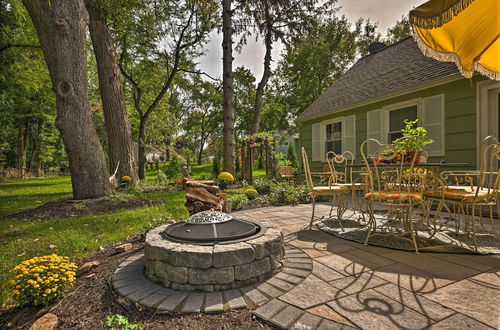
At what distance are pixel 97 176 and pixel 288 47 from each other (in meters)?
9.05

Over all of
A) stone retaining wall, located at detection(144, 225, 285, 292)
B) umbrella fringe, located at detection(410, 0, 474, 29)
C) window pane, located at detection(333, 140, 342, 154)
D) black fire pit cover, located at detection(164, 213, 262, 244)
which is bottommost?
stone retaining wall, located at detection(144, 225, 285, 292)

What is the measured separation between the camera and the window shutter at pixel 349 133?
7.35 meters

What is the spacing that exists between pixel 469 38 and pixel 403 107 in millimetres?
3406

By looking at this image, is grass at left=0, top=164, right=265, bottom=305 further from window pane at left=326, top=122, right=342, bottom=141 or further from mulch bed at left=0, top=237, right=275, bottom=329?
window pane at left=326, top=122, right=342, bottom=141

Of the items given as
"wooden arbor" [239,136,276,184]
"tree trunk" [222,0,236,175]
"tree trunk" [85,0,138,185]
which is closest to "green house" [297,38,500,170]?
"wooden arbor" [239,136,276,184]

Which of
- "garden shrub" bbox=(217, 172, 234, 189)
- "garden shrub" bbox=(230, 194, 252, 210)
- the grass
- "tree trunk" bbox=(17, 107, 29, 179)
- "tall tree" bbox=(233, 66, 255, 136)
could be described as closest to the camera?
the grass

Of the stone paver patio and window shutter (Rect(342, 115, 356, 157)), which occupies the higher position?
window shutter (Rect(342, 115, 356, 157))

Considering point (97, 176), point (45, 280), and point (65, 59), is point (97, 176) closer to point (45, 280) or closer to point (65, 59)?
point (65, 59)

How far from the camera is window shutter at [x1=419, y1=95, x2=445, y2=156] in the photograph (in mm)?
5211

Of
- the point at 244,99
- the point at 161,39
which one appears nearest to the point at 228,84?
the point at 161,39

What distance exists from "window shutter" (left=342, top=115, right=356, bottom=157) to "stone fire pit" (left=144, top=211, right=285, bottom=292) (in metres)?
6.26

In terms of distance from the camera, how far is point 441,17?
2205mm

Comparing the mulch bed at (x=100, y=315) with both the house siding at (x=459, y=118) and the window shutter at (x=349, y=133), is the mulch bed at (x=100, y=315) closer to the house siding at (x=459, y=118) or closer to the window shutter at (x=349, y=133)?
→ the house siding at (x=459, y=118)

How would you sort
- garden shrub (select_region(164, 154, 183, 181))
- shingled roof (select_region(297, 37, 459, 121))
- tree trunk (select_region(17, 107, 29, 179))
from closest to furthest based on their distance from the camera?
1. shingled roof (select_region(297, 37, 459, 121))
2. garden shrub (select_region(164, 154, 183, 181))
3. tree trunk (select_region(17, 107, 29, 179))
